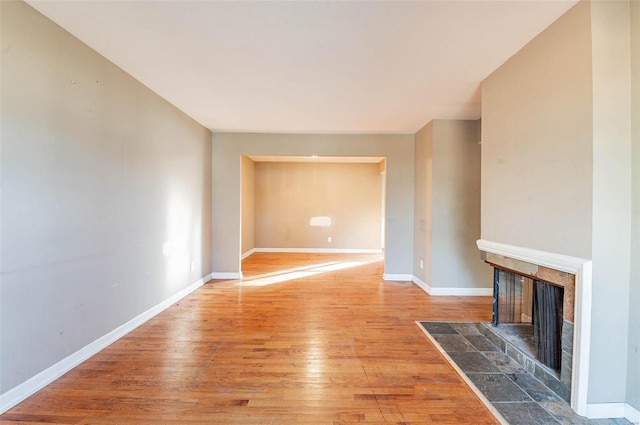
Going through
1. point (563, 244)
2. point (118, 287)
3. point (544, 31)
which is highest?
point (544, 31)

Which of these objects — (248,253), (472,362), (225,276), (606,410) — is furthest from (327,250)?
(606,410)

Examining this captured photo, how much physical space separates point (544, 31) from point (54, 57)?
3299 mm

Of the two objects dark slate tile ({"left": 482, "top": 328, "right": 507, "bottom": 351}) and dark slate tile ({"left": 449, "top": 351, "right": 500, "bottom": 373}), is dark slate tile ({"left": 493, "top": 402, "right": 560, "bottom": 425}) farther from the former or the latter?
dark slate tile ({"left": 482, "top": 328, "right": 507, "bottom": 351})

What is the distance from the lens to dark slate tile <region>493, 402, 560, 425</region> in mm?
1620

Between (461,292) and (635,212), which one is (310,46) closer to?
(635,212)

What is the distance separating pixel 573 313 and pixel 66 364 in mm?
3361

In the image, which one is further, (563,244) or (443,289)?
(443,289)

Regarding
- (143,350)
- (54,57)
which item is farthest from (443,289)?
(54,57)

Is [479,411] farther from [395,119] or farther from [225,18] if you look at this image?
[395,119]

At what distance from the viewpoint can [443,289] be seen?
4.00 meters

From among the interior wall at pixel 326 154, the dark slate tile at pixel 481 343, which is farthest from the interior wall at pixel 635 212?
the interior wall at pixel 326 154

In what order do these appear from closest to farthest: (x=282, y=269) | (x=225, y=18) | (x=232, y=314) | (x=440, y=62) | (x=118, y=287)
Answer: (x=225, y=18)
(x=440, y=62)
(x=118, y=287)
(x=232, y=314)
(x=282, y=269)

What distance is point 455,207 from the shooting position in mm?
4035

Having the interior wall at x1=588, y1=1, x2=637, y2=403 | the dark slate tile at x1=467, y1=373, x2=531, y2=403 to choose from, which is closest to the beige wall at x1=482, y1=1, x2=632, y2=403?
the interior wall at x1=588, y1=1, x2=637, y2=403
